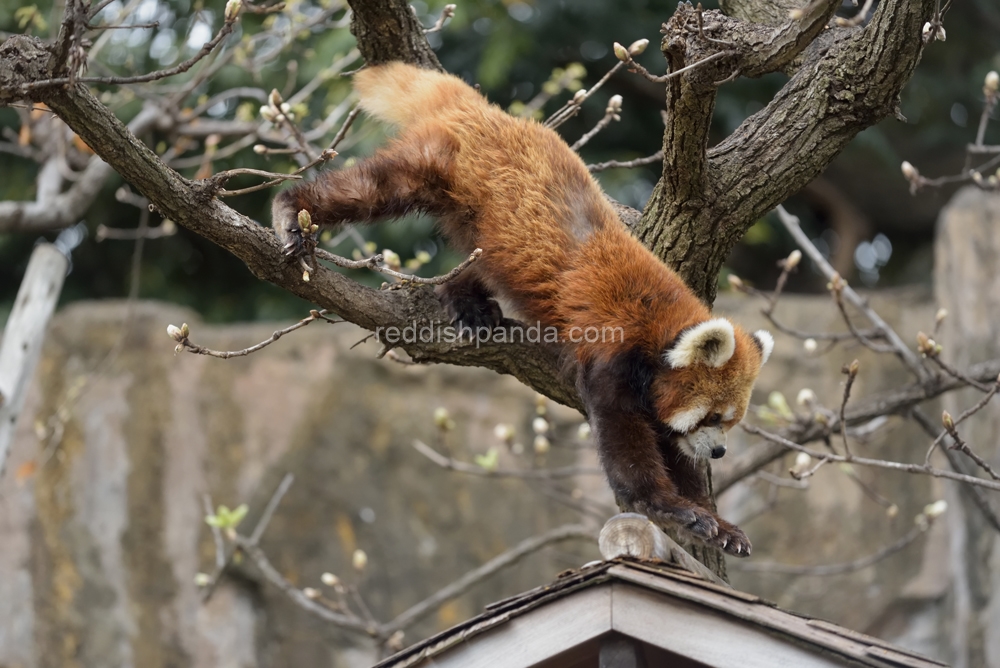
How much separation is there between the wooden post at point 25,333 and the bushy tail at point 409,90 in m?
1.96

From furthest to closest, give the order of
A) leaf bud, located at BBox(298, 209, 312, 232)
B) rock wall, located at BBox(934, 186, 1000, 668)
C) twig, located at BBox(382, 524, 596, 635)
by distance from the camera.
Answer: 1. rock wall, located at BBox(934, 186, 1000, 668)
2. twig, located at BBox(382, 524, 596, 635)
3. leaf bud, located at BBox(298, 209, 312, 232)

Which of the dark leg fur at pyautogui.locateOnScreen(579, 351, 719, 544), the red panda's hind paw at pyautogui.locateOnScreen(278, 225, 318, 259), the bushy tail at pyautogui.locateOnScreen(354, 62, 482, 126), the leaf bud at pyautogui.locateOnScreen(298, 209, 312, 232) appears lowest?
the dark leg fur at pyautogui.locateOnScreen(579, 351, 719, 544)

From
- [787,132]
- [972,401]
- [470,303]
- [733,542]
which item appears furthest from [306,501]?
[787,132]

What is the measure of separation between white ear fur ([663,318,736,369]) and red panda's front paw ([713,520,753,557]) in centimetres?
63

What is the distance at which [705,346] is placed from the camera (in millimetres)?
3410

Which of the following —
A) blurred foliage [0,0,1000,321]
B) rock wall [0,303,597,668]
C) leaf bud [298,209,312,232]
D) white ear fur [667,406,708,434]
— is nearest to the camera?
leaf bud [298,209,312,232]

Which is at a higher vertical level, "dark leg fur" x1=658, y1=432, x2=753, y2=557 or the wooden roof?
"dark leg fur" x1=658, y1=432, x2=753, y2=557

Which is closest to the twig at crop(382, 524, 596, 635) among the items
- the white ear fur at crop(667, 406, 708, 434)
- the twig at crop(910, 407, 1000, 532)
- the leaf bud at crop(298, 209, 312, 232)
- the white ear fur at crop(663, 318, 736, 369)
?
the white ear fur at crop(667, 406, 708, 434)

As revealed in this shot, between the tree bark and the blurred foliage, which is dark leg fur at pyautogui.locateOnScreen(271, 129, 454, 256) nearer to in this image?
the tree bark

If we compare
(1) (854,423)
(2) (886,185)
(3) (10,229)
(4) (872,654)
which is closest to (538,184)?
(1) (854,423)

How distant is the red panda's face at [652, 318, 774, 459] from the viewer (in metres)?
3.47

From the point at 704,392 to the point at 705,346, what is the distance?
0.28 meters

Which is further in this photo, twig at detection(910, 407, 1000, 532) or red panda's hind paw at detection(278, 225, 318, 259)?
twig at detection(910, 407, 1000, 532)

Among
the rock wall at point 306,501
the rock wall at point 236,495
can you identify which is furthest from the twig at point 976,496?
the rock wall at point 236,495
